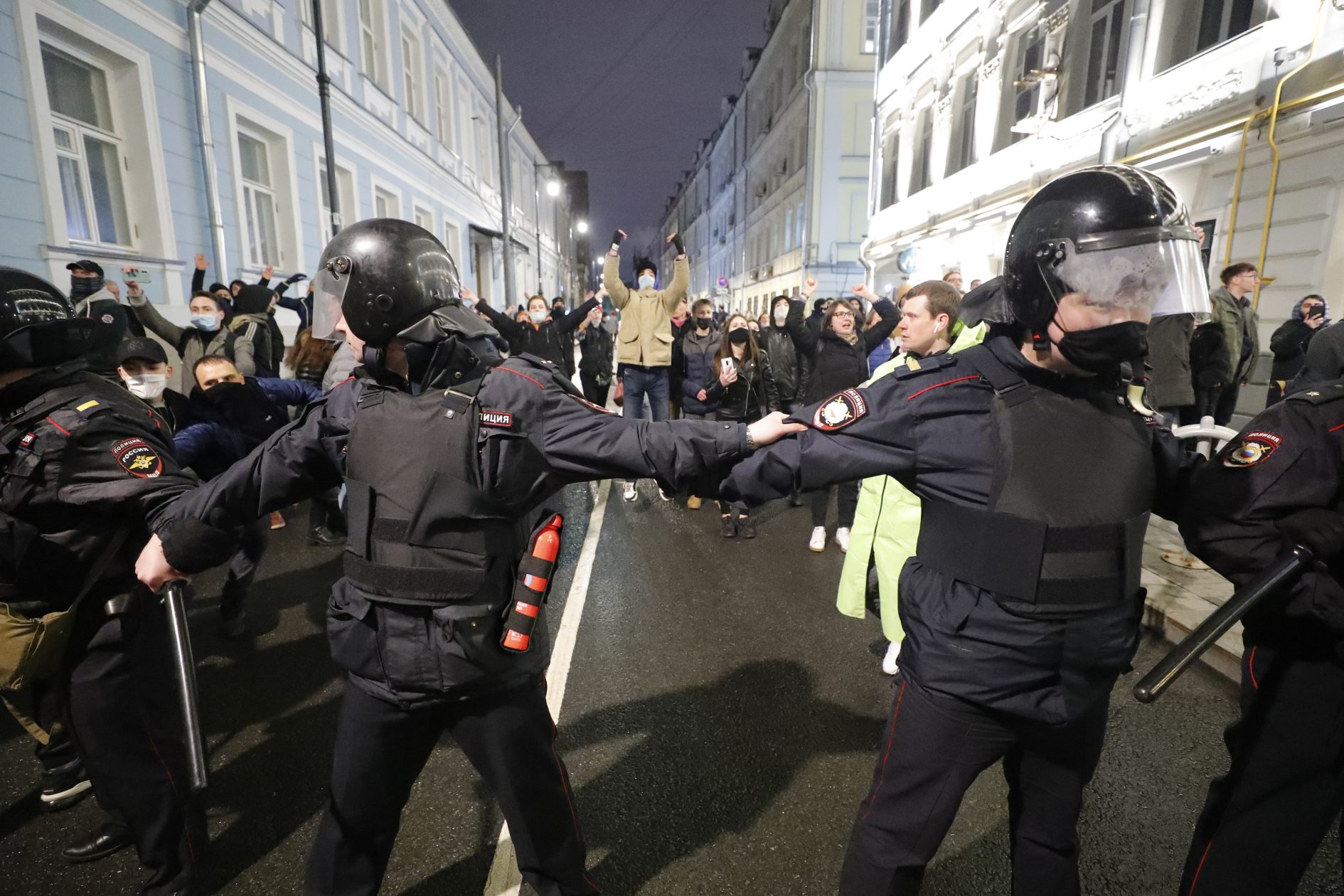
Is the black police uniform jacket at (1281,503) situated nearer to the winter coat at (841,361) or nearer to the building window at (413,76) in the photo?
the winter coat at (841,361)

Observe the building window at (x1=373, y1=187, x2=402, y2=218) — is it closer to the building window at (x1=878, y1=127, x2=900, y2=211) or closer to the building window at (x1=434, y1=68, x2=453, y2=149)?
the building window at (x1=434, y1=68, x2=453, y2=149)

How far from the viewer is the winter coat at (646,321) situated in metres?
6.90

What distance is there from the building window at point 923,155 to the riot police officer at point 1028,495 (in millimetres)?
16833

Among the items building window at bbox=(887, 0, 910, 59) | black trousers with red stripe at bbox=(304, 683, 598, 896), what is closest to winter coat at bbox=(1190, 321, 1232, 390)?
black trousers with red stripe at bbox=(304, 683, 598, 896)

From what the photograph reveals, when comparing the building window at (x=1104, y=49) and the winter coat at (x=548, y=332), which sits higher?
the building window at (x=1104, y=49)

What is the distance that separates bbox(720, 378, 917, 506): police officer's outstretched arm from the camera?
5.33ft

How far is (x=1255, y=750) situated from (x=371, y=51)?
19.1m

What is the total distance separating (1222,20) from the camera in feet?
27.0

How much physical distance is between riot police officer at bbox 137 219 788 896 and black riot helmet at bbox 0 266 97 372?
0.69 meters

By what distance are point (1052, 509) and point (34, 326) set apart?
108 inches

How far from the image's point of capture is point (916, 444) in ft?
5.33

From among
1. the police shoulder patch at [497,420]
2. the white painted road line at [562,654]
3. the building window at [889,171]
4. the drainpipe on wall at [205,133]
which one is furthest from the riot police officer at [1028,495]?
the building window at [889,171]

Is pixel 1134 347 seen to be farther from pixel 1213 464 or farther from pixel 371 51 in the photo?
pixel 371 51

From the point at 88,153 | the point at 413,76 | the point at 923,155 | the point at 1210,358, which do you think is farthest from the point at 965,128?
the point at 88,153
